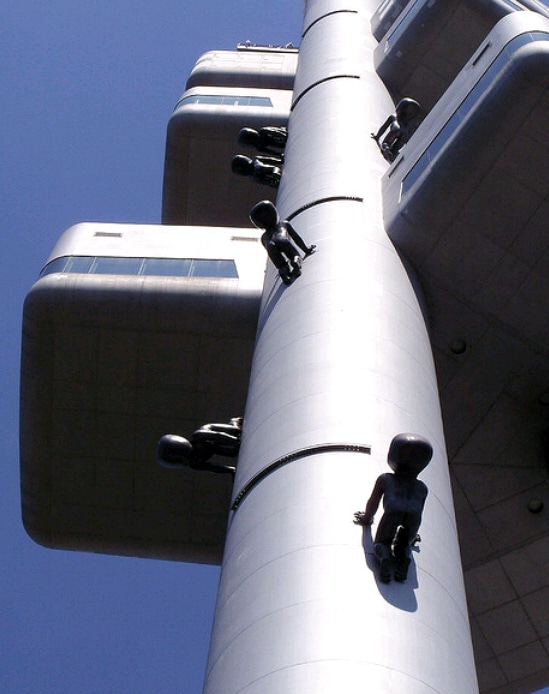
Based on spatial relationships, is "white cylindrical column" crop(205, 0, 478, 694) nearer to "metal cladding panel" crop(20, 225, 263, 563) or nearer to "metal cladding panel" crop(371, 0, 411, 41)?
"metal cladding panel" crop(20, 225, 263, 563)

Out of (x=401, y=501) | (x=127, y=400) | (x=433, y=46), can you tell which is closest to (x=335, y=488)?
(x=401, y=501)

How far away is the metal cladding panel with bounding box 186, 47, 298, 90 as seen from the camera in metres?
41.3

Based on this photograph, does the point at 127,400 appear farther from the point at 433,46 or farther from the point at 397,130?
the point at 433,46

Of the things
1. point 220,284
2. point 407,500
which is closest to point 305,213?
point 220,284

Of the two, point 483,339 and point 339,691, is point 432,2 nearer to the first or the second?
point 483,339

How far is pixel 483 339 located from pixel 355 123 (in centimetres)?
759

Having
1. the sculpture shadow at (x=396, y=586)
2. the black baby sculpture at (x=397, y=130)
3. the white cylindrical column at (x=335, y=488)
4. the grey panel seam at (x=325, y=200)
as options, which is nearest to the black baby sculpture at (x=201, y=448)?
the white cylindrical column at (x=335, y=488)

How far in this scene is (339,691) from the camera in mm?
8734

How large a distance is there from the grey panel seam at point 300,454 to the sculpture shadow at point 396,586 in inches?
59.1

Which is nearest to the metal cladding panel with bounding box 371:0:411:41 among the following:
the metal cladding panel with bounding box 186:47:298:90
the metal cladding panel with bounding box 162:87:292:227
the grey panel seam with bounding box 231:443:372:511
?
the metal cladding panel with bounding box 162:87:292:227

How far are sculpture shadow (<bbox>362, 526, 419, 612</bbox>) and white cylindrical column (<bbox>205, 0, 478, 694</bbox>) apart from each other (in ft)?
0.05

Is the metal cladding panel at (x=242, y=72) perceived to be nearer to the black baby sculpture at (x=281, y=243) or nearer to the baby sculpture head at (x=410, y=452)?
the black baby sculpture at (x=281, y=243)

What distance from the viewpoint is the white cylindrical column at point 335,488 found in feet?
31.3

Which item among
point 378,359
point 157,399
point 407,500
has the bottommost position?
point 157,399
